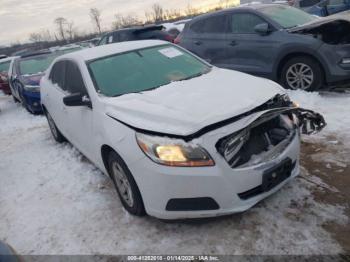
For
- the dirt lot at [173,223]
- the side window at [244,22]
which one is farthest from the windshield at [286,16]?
the dirt lot at [173,223]

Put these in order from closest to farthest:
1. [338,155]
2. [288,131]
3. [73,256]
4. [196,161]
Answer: [196,161], [73,256], [288,131], [338,155]

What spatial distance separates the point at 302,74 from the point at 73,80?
4.10 m

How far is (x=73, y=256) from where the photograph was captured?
324cm

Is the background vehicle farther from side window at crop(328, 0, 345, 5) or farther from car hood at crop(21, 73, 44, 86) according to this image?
side window at crop(328, 0, 345, 5)

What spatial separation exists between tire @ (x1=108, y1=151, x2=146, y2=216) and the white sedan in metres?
0.01

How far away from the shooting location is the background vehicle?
20.3 ft

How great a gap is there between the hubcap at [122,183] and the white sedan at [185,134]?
0.6 inches

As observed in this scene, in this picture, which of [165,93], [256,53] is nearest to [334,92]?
[256,53]

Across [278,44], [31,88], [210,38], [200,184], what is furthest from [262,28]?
[31,88]

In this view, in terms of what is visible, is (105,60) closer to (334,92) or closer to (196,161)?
(196,161)

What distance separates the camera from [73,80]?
→ 15.1ft

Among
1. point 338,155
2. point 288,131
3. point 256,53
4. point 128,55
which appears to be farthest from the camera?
point 256,53

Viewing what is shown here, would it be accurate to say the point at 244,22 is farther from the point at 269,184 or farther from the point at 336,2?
the point at 336,2

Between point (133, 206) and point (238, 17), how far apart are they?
208 inches
